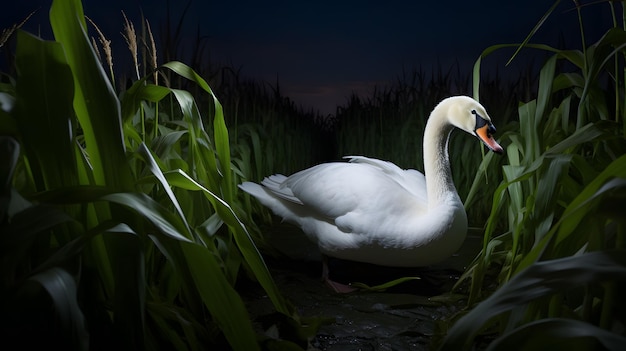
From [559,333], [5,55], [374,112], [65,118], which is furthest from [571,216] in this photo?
[374,112]

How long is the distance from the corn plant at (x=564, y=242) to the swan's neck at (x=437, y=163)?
0.23 meters

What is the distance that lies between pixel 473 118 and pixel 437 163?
0.62 feet

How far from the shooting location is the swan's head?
1578mm

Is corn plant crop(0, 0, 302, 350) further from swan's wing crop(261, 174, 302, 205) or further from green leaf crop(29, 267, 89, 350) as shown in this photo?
swan's wing crop(261, 174, 302, 205)

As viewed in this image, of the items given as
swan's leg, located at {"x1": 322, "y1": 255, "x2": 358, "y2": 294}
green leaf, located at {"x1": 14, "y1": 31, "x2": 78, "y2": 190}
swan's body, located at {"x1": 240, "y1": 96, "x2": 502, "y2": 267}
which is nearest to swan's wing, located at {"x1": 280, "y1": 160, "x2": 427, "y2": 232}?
swan's body, located at {"x1": 240, "y1": 96, "x2": 502, "y2": 267}

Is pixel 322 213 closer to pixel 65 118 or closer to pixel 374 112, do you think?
pixel 65 118

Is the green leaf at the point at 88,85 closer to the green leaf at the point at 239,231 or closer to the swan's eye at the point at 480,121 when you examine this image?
the green leaf at the point at 239,231

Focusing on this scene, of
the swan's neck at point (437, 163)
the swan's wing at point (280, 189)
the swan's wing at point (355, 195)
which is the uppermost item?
the swan's neck at point (437, 163)

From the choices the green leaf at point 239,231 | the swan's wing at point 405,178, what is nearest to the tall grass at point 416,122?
the swan's wing at point 405,178

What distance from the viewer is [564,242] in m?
0.79

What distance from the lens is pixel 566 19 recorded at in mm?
2561

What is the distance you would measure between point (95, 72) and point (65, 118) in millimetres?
85

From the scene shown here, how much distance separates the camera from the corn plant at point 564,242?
495 mm

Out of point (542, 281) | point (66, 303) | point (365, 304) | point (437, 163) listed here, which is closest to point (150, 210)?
point (66, 303)
